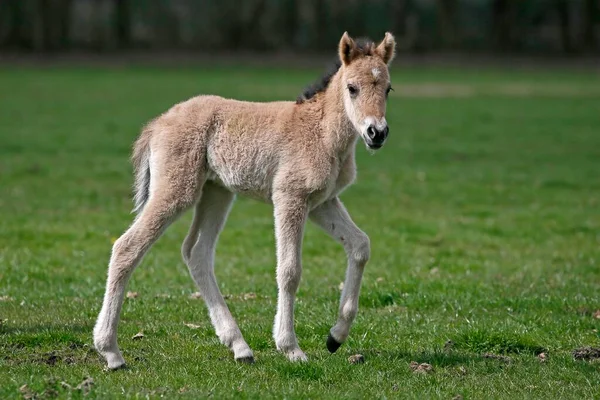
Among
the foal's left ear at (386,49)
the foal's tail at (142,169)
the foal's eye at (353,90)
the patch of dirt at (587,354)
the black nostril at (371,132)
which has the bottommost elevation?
the patch of dirt at (587,354)

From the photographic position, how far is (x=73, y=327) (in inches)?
366

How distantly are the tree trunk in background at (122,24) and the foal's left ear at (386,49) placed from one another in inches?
2398

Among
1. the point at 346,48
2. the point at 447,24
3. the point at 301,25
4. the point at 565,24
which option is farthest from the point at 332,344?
the point at 565,24

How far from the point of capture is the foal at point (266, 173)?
8.29 metres

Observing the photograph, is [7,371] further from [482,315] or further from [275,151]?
[482,315]

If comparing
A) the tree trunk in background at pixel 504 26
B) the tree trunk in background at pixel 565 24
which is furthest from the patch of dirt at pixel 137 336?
the tree trunk in background at pixel 565 24

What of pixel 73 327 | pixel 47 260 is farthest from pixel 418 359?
pixel 47 260

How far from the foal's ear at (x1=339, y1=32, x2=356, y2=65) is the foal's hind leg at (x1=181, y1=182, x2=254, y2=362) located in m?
1.62

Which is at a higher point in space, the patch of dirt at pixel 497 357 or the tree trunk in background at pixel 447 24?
the patch of dirt at pixel 497 357

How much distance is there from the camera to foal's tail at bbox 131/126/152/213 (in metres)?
8.80

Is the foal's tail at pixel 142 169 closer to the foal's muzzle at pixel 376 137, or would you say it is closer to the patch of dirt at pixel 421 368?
the foal's muzzle at pixel 376 137

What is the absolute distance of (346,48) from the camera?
8500 mm

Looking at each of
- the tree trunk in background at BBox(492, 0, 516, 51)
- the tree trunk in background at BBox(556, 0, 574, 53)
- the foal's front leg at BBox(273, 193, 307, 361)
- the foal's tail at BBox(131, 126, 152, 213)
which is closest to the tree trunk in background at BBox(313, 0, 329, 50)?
the tree trunk in background at BBox(492, 0, 516, 51)

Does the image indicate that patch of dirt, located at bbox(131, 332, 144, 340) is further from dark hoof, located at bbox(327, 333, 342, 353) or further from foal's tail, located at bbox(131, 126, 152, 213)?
dark hoof, located at bbox(327, 333, 342, 353)
